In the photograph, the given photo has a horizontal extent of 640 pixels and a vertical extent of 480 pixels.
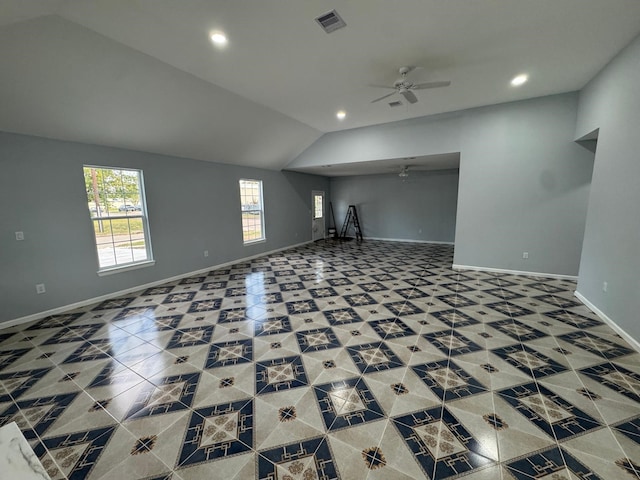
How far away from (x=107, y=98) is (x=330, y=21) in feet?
9.22

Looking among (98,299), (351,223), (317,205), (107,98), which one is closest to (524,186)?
(351,223)

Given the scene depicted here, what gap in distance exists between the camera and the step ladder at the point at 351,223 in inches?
369

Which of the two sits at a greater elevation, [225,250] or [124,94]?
[124,94]

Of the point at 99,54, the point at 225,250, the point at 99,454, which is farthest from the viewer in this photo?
the point at 225,250

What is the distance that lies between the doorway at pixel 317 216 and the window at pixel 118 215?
5.37 meters

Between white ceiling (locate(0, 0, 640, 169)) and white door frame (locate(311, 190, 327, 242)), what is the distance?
15.6 feet

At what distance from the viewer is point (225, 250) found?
5.98 meters

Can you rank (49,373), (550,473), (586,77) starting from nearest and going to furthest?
(550,473), (49,373), (586,77)

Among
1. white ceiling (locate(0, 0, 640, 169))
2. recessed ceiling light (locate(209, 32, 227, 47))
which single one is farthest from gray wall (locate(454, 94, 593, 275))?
recessed ceiling light (locate(209, 32, 227, 47))

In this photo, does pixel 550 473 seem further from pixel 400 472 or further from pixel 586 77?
pixel 586 77

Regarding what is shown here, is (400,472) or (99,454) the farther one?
(99,454)

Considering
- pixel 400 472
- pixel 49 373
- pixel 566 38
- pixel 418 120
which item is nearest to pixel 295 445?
pixel 400 472

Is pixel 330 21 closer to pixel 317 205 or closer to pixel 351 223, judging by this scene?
pixel 317 205

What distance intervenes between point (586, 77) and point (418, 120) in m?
2.39
